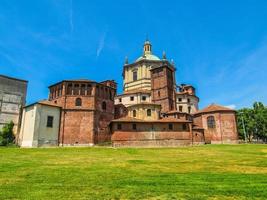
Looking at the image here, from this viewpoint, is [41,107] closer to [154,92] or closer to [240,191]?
[154,92]

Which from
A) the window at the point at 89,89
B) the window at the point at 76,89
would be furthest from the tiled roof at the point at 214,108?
the window at the point at 76,89

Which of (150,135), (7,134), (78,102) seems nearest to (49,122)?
(78,102)

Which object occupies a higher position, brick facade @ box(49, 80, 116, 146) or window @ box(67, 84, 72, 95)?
window @ box(67, 84, 72, 95)

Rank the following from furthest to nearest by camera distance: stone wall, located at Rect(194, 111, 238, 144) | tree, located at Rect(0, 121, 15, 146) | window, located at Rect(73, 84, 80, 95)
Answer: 1. stone wall, located at Rect(194, 111, 238, 144)
2. tree, located at Rect(0, 121, 15, 146)
3. window, located at Rect(73, 84, 80, 95)

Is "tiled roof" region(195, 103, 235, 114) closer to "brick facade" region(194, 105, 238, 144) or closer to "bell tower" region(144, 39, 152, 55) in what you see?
"brick facade" region(194, 105, 238, 144)

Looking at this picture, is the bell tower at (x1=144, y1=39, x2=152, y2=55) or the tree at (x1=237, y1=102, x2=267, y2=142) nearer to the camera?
the tree at (x1=237, y1=102, x2=267, y2=142)

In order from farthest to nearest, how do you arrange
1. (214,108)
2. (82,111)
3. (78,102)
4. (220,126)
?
1. (214,108)
2. (220,126)
3. (78,102)
4. (82,111)

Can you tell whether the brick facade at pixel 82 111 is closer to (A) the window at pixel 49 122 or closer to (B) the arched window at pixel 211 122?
(A) the window at pixel 49 122

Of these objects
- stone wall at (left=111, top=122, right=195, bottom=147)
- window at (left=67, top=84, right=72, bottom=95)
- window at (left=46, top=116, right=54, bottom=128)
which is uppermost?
window at (left=67, top=84, right=72, bottom=95)

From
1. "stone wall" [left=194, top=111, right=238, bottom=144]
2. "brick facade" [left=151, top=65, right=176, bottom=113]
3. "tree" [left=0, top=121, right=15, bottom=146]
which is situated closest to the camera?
"tree" [left=0, top=121, right=15, bottom=146]

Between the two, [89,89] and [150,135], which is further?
[89,89]

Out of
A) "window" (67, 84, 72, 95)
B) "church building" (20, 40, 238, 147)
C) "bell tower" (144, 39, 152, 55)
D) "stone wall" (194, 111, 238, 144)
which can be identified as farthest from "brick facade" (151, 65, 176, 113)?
"window" (67, 84, 72, 95)

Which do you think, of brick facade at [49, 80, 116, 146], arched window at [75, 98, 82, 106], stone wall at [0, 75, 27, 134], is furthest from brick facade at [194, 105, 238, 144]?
stone wall at [0, 75, 27, 134]

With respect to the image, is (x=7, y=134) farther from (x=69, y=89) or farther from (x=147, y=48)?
(x=147, y=48)
